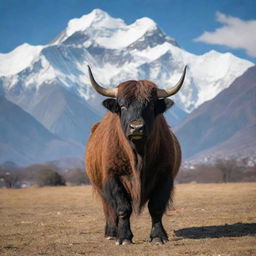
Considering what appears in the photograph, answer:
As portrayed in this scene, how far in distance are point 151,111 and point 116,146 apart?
115 centimetres

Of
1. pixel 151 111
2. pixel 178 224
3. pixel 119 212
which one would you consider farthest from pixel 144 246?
pixel 178 224

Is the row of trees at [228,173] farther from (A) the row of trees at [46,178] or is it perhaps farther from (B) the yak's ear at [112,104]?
(B) the yak's ear at [112,104]

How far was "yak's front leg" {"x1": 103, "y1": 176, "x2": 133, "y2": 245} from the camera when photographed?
38.2 feet

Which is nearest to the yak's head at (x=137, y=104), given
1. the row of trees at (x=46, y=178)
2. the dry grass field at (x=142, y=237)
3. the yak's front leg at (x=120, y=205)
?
the yak's front leg at (x=120, y=205)

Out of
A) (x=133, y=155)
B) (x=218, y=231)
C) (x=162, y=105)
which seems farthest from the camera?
(x=218, y=231)

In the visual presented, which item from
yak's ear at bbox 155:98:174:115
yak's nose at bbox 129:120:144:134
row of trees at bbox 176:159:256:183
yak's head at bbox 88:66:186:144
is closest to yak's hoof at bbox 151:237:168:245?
yak's head at bbox 88:66:186:144

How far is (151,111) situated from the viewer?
37.4ft

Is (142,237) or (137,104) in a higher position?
(137,104)

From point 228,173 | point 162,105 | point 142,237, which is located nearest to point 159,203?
point 142,237

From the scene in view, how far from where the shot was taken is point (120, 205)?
11695mm

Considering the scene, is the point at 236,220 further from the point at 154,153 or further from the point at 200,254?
the point at 200,254

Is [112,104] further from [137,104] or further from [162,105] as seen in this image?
[162,105]

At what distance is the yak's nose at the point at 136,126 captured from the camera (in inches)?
419

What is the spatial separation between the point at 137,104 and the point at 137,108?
11 cm
